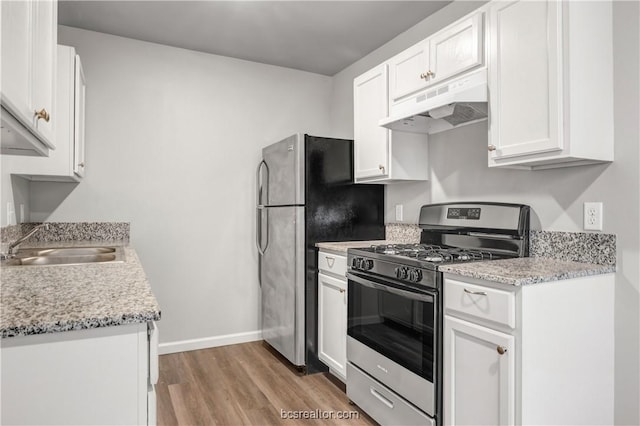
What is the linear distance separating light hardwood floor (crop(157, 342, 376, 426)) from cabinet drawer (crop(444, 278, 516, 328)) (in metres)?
1.01

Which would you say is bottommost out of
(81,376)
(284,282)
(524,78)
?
(284,282)

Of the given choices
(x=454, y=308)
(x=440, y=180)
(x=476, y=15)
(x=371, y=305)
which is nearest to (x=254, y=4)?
(x=476, y=15)

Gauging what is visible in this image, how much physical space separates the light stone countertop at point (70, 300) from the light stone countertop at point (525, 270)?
1.21 metres

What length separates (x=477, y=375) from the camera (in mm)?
1675

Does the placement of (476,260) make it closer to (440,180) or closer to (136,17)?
(440,180)

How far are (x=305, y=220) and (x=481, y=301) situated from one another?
5.10ft

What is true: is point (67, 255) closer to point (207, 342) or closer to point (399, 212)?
point (207, 342)

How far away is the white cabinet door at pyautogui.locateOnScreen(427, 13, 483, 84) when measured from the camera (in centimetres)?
205

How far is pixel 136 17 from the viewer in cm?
291

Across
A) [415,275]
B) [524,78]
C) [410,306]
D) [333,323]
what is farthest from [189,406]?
[524,78]

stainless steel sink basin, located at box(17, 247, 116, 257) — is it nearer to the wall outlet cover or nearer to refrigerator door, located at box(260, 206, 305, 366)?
refrigerator door, located at box(260, 206, 305, 366)

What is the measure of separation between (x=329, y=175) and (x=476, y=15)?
56.4 inches

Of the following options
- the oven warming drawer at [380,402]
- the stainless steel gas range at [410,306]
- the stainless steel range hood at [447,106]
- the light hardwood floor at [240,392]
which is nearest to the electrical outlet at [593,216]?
the stainless steel gas range at [410,306]

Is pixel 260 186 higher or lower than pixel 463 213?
higher
